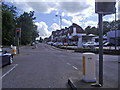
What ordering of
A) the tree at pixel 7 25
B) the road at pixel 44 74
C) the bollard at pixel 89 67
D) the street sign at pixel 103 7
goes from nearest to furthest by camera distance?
the street sign at pixel 103 7 < the bollard at pixel 89 67 < the road at pixel 44 74 < the tree at pixel 7 25

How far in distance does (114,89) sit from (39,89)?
2631 mm

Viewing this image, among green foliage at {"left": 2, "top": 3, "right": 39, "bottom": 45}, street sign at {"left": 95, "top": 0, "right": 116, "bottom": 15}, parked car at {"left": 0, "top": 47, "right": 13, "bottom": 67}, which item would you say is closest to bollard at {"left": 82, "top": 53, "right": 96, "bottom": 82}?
street sign at {"left": 95, "top": 0, "right": 116, "bottom": 15}

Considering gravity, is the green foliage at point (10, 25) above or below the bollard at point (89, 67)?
above

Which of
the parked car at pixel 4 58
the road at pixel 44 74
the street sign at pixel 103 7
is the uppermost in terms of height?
the street sign at pixel 103 7

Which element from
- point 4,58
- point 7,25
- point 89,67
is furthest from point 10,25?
point 89,67

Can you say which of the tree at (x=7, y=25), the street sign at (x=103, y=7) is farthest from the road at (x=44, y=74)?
the tree at (x=7, y=25)

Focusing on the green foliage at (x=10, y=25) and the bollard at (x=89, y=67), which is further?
the green foliage at (x=10, y=25)

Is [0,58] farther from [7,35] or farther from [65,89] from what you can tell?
[7,35]

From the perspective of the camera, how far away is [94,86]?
5.01 m

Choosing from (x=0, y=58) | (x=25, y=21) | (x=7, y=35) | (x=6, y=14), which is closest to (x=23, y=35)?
(x=25, y=21)

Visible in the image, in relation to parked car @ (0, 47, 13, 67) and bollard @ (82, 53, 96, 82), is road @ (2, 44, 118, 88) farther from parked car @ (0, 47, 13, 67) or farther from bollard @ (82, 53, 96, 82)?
bollard @ (82, 53, 96, 82)

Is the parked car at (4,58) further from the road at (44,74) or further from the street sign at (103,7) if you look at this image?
the street sign at (103,7)

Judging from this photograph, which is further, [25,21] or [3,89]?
[25,21]

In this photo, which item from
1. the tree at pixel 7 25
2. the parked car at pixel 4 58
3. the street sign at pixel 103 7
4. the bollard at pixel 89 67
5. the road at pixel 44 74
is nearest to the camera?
the street sign at pixel 103 7
